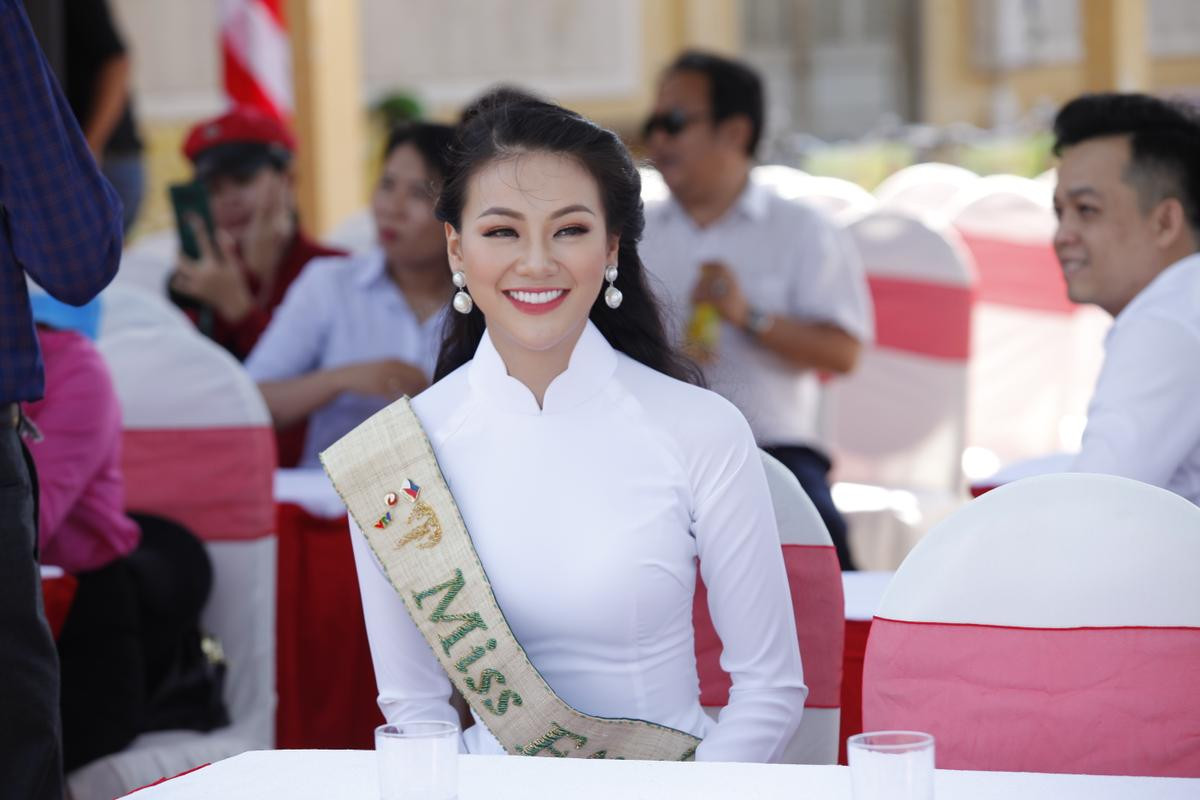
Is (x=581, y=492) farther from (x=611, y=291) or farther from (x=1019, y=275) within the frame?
(x=1019, y=275)

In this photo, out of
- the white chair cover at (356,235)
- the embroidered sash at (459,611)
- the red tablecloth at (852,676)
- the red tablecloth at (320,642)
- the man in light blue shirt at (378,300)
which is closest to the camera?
the embroidered sash at (459,611)

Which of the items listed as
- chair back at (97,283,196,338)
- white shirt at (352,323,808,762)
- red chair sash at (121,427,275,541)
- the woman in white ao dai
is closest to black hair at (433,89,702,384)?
the woman in white ao dai

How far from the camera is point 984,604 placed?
142 centimetres

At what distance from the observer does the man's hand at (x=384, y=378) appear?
3076 millimetres

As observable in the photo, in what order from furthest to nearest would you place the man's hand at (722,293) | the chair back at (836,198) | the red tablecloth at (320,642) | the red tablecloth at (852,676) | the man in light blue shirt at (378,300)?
the chair back at (836,198), the man's hand at (722,293), the man in light blue shirt at (378,300), the red tablecloth at (320,642), the red tablecloth at (852,676)

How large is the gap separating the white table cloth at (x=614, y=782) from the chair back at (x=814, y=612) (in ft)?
1.81

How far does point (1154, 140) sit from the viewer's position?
2414 mm

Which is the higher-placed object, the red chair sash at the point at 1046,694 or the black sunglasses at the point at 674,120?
the black sunglasses at the point at 674,120

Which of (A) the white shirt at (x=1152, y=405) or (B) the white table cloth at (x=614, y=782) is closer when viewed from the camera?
(B) the white table cloth at (x=614, y=782)

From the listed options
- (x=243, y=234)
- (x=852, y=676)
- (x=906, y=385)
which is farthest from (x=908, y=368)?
(x=852, y=676)

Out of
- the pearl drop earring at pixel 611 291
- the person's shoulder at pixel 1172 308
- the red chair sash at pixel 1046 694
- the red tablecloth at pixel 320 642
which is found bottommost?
the red tablecloth at pixel 320 642

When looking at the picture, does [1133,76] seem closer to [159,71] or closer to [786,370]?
[786,370]

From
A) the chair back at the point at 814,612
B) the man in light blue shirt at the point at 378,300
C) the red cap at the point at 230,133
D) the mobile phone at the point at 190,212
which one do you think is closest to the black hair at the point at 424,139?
the man in light blue shirt at the point at 378,300

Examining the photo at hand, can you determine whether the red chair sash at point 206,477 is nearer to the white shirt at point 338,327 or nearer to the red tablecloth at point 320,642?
the red tablecloth at point 320,642
